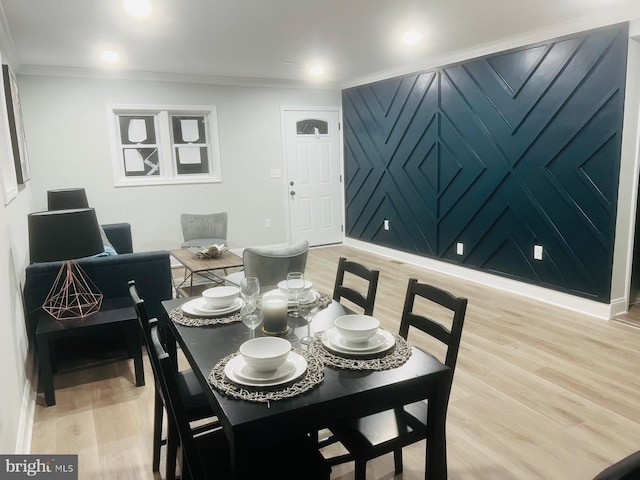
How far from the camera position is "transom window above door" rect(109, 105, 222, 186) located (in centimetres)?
571

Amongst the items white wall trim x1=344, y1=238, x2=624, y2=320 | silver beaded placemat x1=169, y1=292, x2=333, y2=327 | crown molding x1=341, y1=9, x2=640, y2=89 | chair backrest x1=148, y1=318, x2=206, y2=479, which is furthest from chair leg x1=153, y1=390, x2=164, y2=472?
crown molding x1=341, y1=9, x2=640, y2=89

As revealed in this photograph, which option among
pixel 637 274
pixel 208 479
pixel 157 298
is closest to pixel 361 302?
pixel 208 479

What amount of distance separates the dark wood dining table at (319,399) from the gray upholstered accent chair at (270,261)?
5.10ft

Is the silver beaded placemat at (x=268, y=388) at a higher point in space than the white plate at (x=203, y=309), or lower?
lower

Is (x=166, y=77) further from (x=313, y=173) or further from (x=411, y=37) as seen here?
(x=411, y=37)

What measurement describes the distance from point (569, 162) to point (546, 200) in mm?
388

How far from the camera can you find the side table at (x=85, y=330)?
2611 mm

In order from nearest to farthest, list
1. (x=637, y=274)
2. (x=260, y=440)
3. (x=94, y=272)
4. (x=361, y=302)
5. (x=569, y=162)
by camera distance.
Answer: (x=260, y=440) < (x=361, y=302) < (x=94, y=272) < (x=569, y=162) < (x=637, y=274)

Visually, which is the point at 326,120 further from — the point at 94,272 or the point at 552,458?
the point at 552,458

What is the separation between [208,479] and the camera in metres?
1.44

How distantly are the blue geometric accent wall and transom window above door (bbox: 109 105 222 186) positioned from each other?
7.29 feet

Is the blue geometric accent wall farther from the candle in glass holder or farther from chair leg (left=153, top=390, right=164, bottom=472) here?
chair leg (left=153, top=390, right=164, bottom=472)

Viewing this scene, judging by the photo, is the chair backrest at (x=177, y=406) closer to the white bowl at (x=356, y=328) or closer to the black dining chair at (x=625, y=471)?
the white bowl at (x=356, y=328)

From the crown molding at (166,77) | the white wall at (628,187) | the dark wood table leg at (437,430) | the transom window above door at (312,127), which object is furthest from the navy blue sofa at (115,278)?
the transom window above door at (312,127)
